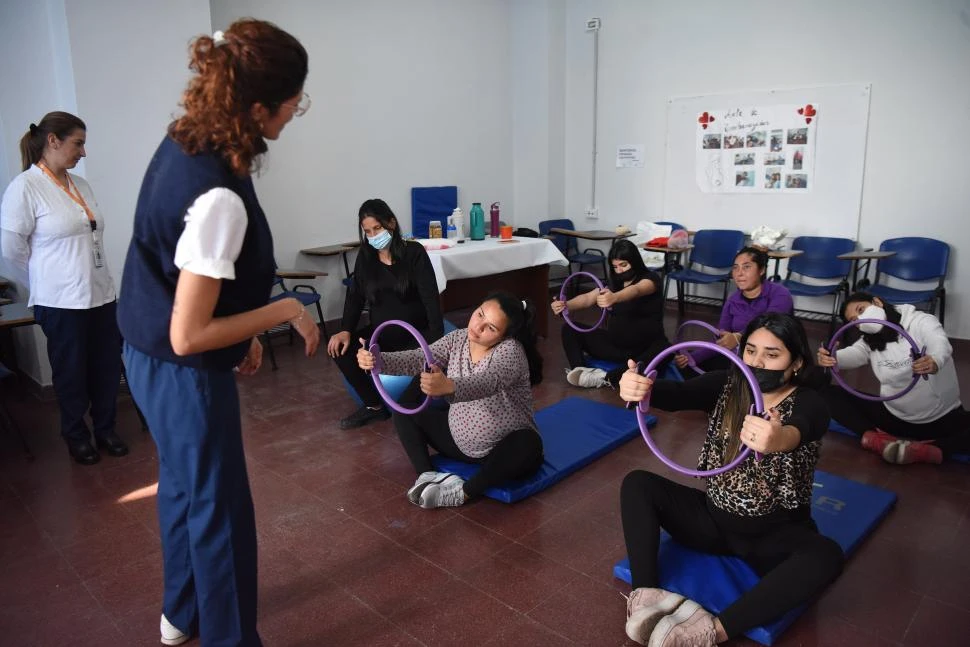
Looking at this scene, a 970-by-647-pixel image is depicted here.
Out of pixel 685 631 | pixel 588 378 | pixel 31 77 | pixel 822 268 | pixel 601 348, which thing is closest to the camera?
pixel 685 631

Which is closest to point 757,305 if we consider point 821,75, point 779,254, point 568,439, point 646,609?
point 568,439

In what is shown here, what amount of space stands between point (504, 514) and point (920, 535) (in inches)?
67.1

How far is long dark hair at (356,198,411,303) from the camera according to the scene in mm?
4144

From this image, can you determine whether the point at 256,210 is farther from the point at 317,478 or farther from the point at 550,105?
the point at 550,105

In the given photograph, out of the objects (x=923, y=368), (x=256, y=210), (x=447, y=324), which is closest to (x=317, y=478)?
(x=447, y=324)

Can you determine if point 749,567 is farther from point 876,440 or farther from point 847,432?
point 847,432

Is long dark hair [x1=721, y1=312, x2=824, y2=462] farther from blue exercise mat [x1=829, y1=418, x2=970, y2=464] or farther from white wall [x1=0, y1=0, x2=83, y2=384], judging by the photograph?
white wall [x1=0, y1=0, x2=83, y2=384]

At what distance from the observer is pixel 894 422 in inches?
144

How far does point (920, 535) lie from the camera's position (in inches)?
114

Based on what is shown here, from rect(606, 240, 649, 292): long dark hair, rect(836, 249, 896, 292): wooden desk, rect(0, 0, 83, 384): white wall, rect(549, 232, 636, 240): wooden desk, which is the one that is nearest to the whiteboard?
rect(836, 249, 896, 292): wooden desk

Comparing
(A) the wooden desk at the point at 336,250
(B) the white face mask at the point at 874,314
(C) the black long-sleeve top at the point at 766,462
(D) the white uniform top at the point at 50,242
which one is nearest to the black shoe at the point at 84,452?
(D) the white uniform top at the point at 50,242

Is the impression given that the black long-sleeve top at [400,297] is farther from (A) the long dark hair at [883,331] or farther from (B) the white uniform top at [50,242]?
(A) the long dark hair at [883,331]

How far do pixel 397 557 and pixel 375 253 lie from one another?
2011 millimetres

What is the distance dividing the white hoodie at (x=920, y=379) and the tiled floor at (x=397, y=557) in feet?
0.97
